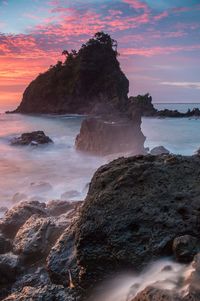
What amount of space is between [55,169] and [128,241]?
658 inches

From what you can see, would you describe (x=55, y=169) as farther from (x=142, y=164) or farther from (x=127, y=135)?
(x=142, y=164)

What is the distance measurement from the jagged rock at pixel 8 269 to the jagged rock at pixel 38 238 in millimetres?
302

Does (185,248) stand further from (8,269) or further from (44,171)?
(44,171)

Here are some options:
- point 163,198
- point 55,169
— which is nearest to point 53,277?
point 163,198

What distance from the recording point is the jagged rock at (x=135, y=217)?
4.52 metres

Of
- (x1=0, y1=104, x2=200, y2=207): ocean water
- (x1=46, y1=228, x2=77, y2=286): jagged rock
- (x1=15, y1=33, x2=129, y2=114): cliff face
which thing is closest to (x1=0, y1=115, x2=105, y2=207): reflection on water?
(x1=0, y1=104, x2=200, y2=207): ocean water

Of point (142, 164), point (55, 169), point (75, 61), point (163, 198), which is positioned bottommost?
point (55, 169)

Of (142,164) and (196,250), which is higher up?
(142,164)

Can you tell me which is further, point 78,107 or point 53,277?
point 78,107

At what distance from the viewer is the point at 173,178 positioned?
5.15 meters

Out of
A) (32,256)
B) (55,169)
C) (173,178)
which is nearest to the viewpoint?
(173,178)

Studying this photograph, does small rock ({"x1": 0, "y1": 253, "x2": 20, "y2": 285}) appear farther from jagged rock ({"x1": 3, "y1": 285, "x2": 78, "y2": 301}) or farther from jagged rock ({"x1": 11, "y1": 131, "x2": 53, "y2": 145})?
jagged rock ({"x1": 11, "y1": 131, "x2": 53, "y2": 145})

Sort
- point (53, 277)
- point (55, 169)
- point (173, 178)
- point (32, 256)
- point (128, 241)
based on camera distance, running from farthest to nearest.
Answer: point (55, 169) → point (32, 256) → point (53, 277) → point (173, 178) → point (128, 241)

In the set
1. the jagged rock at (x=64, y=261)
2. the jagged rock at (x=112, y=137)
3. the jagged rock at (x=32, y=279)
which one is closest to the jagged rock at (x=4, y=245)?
the jagged rock at (x=32, y=279)
